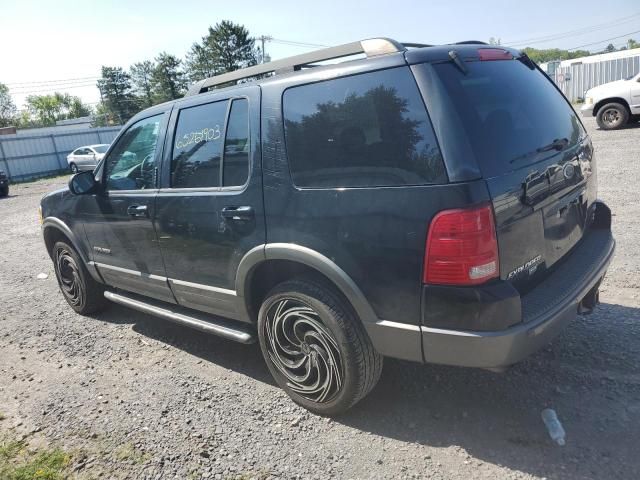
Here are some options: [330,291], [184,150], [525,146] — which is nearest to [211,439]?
[330,291]

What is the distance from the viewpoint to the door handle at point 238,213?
2.97 m

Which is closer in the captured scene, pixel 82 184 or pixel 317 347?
pixel 317 347

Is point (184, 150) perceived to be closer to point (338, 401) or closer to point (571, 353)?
point (338, 401)

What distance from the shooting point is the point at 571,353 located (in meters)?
3.34

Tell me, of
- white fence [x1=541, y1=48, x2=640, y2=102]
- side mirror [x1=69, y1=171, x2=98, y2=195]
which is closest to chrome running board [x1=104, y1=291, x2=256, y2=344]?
side mirror [x1=69, y1=171, x2=98, y2=195]

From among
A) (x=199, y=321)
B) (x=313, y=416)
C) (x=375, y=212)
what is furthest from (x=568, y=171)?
(x=199, y=321)

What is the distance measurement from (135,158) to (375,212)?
244cm

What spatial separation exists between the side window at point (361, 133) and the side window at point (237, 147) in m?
0.36

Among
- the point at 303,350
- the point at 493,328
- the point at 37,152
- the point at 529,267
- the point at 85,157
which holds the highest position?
the point at 37,152

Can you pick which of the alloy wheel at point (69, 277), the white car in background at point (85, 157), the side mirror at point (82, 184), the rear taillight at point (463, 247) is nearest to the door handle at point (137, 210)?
the side mirror at point (82, 184)

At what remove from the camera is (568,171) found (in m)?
2.77

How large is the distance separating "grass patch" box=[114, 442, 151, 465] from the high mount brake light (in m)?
2.92

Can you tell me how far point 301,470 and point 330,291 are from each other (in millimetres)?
962

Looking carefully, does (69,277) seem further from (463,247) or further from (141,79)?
(141,79)
